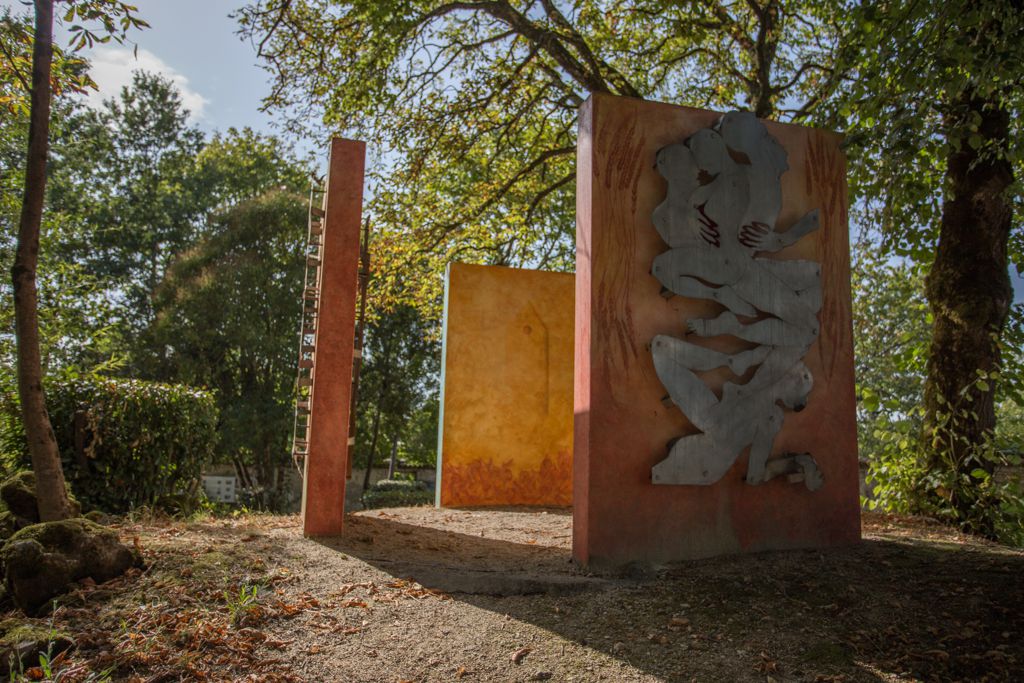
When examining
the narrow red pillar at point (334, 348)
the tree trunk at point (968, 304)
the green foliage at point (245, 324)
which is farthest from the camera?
the green foliage at point (245, 324)

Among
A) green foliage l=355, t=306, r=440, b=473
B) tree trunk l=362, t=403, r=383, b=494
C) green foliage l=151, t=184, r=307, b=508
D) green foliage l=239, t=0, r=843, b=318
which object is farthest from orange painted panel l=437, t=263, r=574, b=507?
green foliage l=355, t=306, r=440, b=473

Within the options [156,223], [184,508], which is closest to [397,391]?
[156,223]

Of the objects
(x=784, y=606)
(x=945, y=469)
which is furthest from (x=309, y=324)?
(x=945, y=469)

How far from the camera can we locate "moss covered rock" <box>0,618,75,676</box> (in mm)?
3123

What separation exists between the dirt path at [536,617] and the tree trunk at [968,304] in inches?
54.9

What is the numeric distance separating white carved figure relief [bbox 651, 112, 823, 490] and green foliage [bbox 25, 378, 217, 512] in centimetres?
470

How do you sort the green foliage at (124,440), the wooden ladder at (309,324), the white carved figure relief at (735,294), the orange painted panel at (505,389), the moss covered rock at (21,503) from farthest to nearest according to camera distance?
the orange painted panel at (505,389)
the green foliage at (124,440)
the wooden ladder at (309,324)
the white carved figure relief at (735,294)
the moss covered rock at (21,503)

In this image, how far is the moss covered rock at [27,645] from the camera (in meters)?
3.12

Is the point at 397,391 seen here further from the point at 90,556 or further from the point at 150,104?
the point at 90,556

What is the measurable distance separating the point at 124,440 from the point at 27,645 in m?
3.68

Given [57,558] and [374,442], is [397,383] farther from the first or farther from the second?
[57,558]

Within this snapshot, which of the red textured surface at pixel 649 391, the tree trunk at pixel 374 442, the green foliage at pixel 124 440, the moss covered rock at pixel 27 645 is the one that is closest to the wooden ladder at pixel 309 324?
the green foliage at pixel 124 440

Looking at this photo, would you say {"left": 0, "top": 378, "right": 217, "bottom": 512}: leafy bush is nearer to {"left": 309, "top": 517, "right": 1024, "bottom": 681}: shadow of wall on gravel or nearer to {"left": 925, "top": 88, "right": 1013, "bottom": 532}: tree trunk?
{"left": 309, "top": 517, "right": 1024, "bottom": 681}: shadow of wall on gravel

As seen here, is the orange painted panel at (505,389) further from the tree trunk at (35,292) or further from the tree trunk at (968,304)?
the tree trunk at (35,292)
